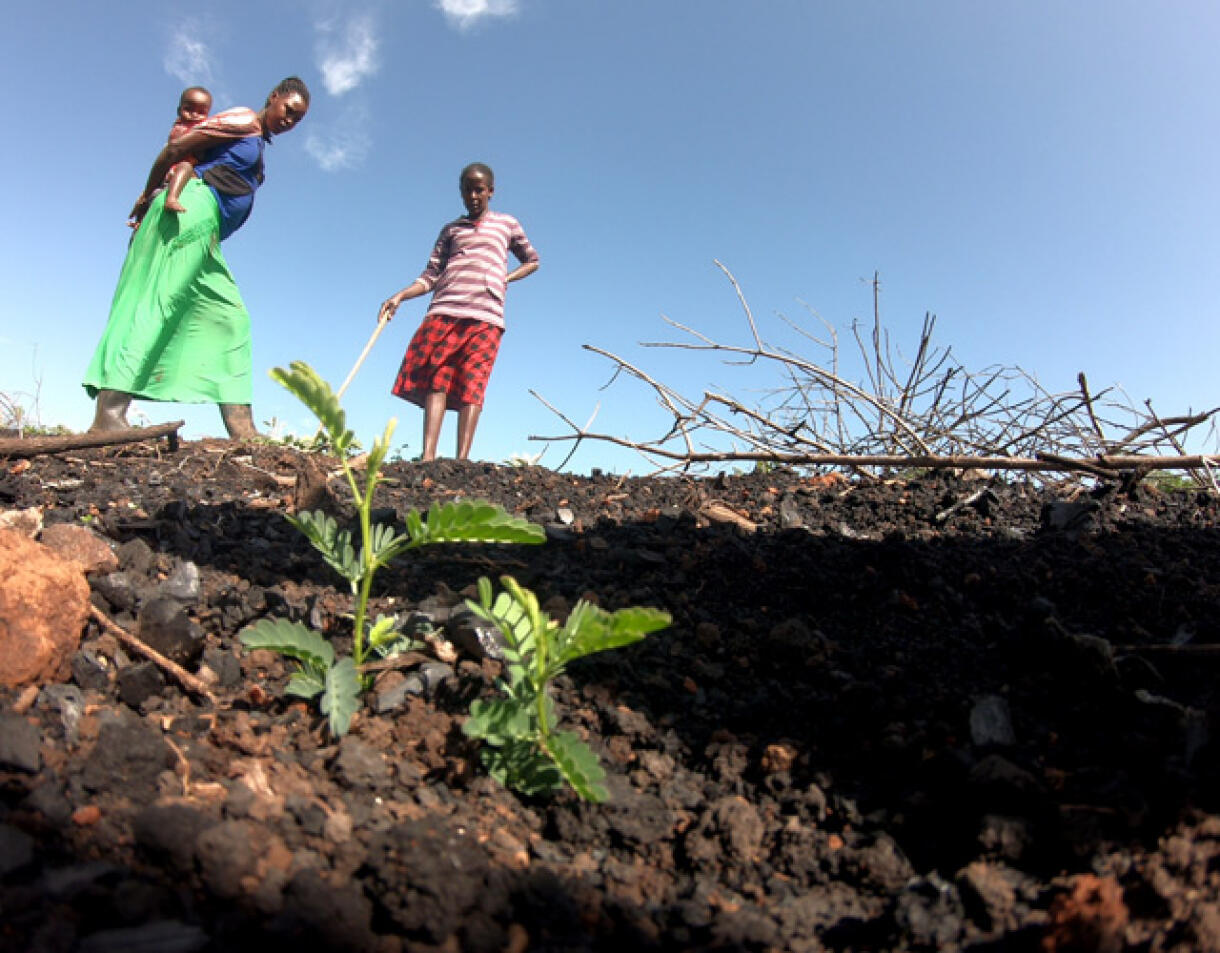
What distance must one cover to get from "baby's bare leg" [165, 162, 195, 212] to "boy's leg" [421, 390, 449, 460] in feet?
7.46

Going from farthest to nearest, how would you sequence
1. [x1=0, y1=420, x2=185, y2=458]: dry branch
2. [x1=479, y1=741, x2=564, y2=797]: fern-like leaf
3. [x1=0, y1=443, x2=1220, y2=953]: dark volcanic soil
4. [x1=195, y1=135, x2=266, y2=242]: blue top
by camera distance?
[x1=195, y1=135, x2=266, y2=242]: blue top, [x1=0, y1=420, x2=185, y2=458]: dry branch, [x1=479, y1=741, x2=564, y2=797]: fern-like leaf, [x1=0, y1=443, x2=1220, y2=953]: dark volcanic soil

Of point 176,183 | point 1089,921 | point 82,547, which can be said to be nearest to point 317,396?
point 82,547

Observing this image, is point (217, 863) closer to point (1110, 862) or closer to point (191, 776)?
point (191, 776)

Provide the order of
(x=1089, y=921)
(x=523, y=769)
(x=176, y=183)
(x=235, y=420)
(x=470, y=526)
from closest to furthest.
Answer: (x=1089, y=921) < (x=523, y=769) < (x=470, y=526) < (x=176, y=183) < (x=235, y=420)

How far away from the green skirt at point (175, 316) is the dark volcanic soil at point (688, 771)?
11.9 ft

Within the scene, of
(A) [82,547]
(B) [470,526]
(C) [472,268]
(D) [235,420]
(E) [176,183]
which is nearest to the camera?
(B) [470,526]

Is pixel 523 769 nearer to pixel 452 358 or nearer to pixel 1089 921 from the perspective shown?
pixel 1089 921

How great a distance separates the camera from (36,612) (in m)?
1.78

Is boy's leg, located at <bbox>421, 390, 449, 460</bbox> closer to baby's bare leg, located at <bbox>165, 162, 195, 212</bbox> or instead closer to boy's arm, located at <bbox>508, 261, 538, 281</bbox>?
boy's arm, located at <bbox>508, 261, 538, 281</bbox>

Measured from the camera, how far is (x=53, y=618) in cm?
181

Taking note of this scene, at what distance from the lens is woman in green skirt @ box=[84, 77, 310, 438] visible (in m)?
5.89

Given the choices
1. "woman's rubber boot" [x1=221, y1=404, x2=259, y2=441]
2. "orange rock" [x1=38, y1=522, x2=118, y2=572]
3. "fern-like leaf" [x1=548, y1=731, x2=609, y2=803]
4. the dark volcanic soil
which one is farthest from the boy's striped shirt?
"fern-like leaf" [x1=548, y1=731, x2=609, y2=803]

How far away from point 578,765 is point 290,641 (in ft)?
2.16

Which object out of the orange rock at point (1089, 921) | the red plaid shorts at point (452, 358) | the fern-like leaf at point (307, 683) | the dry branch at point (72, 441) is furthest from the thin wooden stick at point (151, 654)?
the red plaid shorts at point (452, 358)
